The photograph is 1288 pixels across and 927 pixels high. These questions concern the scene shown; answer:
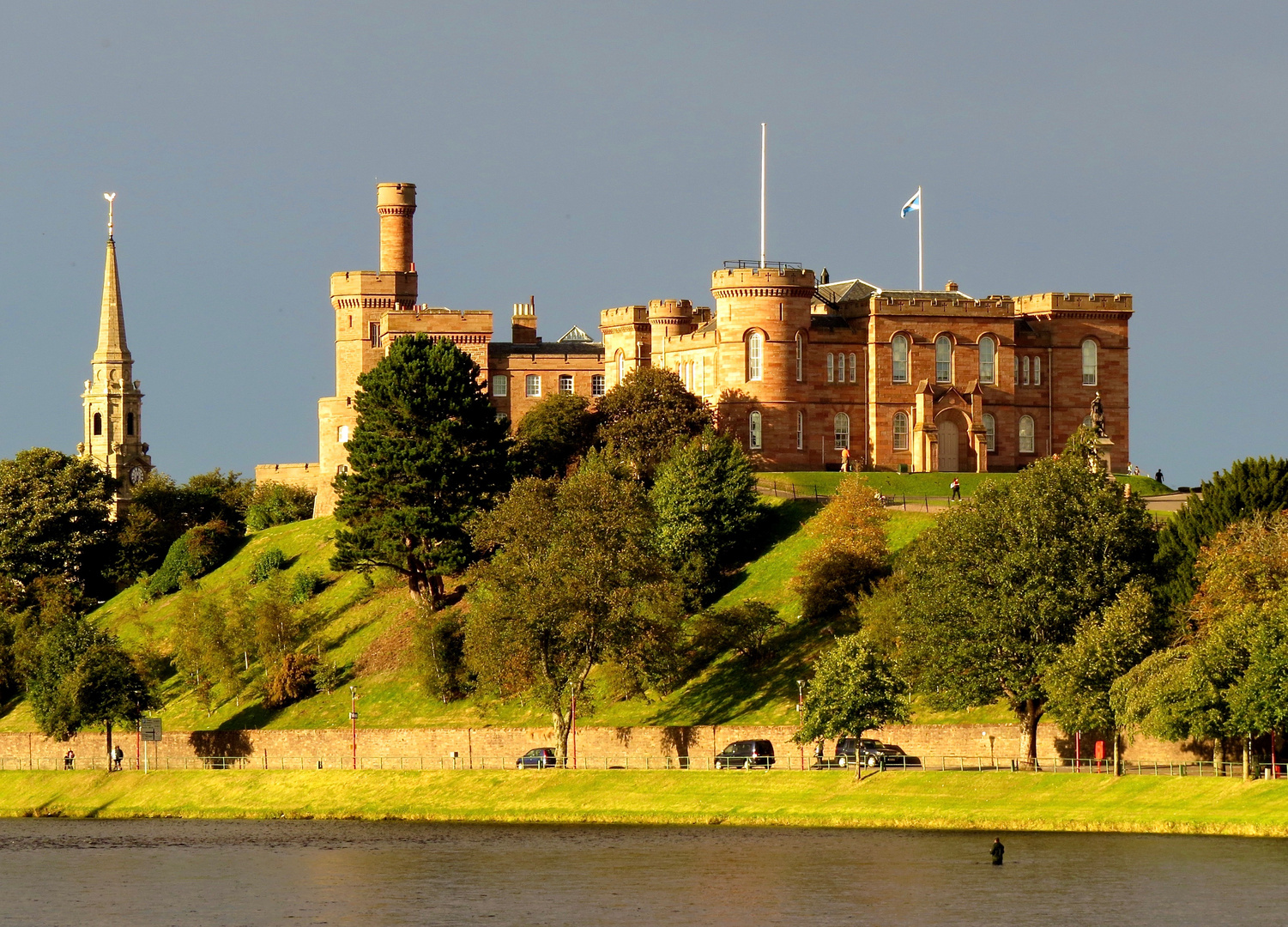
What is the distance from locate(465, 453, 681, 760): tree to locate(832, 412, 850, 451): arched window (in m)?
27.7

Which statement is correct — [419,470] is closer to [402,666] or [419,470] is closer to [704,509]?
[402,666]

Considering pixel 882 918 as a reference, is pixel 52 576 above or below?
A: above

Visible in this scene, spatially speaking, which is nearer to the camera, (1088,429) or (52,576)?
(1088,429)

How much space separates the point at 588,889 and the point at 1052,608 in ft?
82.5

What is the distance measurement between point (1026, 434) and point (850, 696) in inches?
1821

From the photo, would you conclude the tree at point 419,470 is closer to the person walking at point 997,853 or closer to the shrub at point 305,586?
the shrub at point 305,586

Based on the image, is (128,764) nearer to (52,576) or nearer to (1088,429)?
(52,576)

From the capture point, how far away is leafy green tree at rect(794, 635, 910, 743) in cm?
8681

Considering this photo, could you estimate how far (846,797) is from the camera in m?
83.4

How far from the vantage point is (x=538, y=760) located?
9588 centimetres

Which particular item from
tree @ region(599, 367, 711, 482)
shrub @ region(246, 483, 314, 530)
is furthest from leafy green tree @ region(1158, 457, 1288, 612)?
shrub @ region(246, 483, 314, 530)

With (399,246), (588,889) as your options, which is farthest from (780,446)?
(588,889)

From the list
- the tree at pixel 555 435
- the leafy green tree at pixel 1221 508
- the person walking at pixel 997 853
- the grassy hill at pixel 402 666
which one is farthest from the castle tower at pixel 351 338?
the person walking at pixel 997 853

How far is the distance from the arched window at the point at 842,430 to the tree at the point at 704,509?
14115mm
